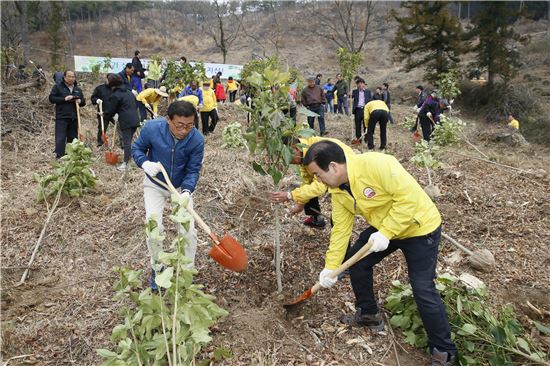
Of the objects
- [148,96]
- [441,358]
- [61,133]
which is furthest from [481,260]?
[148,96]

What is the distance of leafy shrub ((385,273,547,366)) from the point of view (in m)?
2.76

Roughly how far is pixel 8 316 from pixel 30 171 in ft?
13.2

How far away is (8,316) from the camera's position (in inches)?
137

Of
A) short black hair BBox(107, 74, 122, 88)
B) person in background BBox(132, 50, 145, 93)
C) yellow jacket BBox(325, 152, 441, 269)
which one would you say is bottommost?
yellow jacket BBox(325, 152, 441, 269)

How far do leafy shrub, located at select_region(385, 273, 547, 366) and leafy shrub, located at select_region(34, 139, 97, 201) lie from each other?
4.03m

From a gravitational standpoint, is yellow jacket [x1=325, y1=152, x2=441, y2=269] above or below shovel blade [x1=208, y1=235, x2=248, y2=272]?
above

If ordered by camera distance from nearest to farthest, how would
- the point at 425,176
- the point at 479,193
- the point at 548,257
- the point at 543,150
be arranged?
the point at 548,257 < the point at 479,193 < the point at 425,176 < the point at 543,150

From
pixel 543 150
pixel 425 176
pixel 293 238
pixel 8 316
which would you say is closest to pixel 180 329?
pixel 8 316

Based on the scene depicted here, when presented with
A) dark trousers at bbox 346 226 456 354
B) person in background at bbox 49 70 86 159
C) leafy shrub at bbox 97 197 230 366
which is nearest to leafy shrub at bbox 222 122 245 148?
person in background at bbox 49 70 86 159

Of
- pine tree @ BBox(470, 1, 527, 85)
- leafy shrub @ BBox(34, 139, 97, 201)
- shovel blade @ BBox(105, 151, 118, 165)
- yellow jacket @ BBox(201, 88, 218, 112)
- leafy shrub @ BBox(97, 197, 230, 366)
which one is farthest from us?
pine tree @ BBox(470, 1, 527, 85)

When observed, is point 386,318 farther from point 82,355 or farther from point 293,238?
point 82,355

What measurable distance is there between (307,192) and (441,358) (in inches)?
66.7

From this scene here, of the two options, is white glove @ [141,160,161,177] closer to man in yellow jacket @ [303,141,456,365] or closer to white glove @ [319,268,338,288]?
man in yellow jacket @ [303,141,456,365]

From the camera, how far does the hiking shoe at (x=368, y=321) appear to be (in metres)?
3.27
